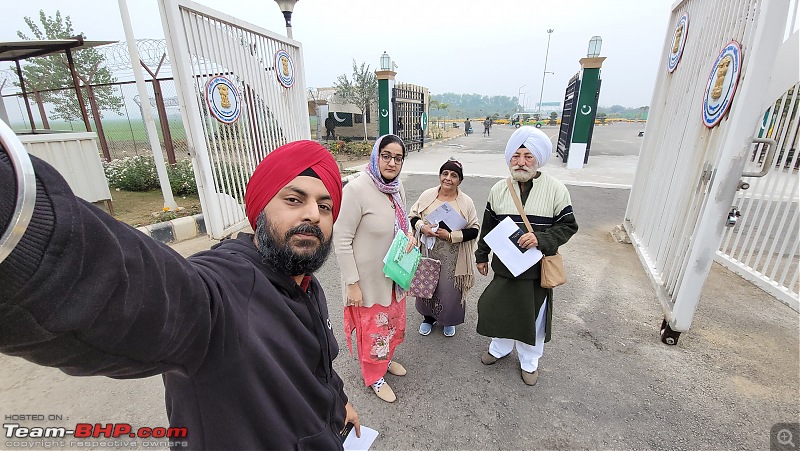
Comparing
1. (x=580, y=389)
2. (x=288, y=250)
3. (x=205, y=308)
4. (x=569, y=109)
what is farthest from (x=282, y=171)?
(x=569, y=109)

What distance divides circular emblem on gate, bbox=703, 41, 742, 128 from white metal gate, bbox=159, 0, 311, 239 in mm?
4845

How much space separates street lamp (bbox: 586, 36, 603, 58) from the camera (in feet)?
32.6

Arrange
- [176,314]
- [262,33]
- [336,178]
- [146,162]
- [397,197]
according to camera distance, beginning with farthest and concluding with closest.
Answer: [146,162] < [262,33] < [397,197] < [336,178] < [176,314]

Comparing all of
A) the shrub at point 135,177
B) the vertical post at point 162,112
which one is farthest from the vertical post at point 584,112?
the shrub at point 135,177

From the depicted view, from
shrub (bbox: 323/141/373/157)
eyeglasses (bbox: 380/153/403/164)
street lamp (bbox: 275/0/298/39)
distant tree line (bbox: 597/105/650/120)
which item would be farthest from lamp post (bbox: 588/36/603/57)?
distant tree line (bbox: 597/105/650/120)

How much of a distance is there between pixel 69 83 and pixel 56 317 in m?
17.7

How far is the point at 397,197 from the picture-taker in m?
2.21

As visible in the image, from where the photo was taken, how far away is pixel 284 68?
536cm

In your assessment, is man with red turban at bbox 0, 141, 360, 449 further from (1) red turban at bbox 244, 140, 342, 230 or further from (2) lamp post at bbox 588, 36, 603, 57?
(2) lamp post at bbox 588, 36, 603, 57

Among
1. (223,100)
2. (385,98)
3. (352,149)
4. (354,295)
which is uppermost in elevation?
(385,98)

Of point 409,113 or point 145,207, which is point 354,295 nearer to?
point 145,207

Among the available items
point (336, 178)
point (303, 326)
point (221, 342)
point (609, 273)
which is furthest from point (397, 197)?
point (609, 273)

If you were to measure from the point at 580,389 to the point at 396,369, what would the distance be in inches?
49.2

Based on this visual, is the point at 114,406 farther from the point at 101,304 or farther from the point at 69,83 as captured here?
the point at 69,83
